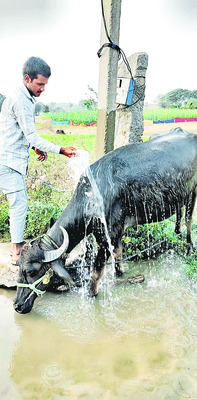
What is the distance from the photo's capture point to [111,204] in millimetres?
3084

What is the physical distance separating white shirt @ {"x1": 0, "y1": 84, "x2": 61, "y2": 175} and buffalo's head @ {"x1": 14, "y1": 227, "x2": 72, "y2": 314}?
2.90 feet

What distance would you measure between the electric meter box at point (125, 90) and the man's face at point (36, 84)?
51.1 inches

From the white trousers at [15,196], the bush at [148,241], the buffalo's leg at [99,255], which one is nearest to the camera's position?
the buffalo's leg at [99,255]

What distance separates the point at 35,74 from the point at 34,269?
185 cm

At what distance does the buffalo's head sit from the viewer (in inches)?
105

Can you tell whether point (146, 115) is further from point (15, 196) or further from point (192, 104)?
point (15, 196)

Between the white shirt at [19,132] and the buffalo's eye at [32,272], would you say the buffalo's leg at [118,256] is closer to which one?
the buffalo's eye at [32,272]

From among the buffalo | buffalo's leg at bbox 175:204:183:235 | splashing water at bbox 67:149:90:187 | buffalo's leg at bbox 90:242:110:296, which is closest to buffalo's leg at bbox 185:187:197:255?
buffalo's leg at bbox 175:204:183:235

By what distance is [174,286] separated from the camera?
133 inches

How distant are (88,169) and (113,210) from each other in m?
0.49

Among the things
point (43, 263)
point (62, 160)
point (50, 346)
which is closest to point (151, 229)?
point (43, 263)

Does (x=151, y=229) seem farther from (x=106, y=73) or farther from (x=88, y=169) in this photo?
(x=106, y=73)

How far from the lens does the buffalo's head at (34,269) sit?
2.67 metres

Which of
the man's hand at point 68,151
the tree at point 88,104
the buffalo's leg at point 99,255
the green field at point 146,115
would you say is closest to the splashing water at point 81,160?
the man's hand at point 68,151
